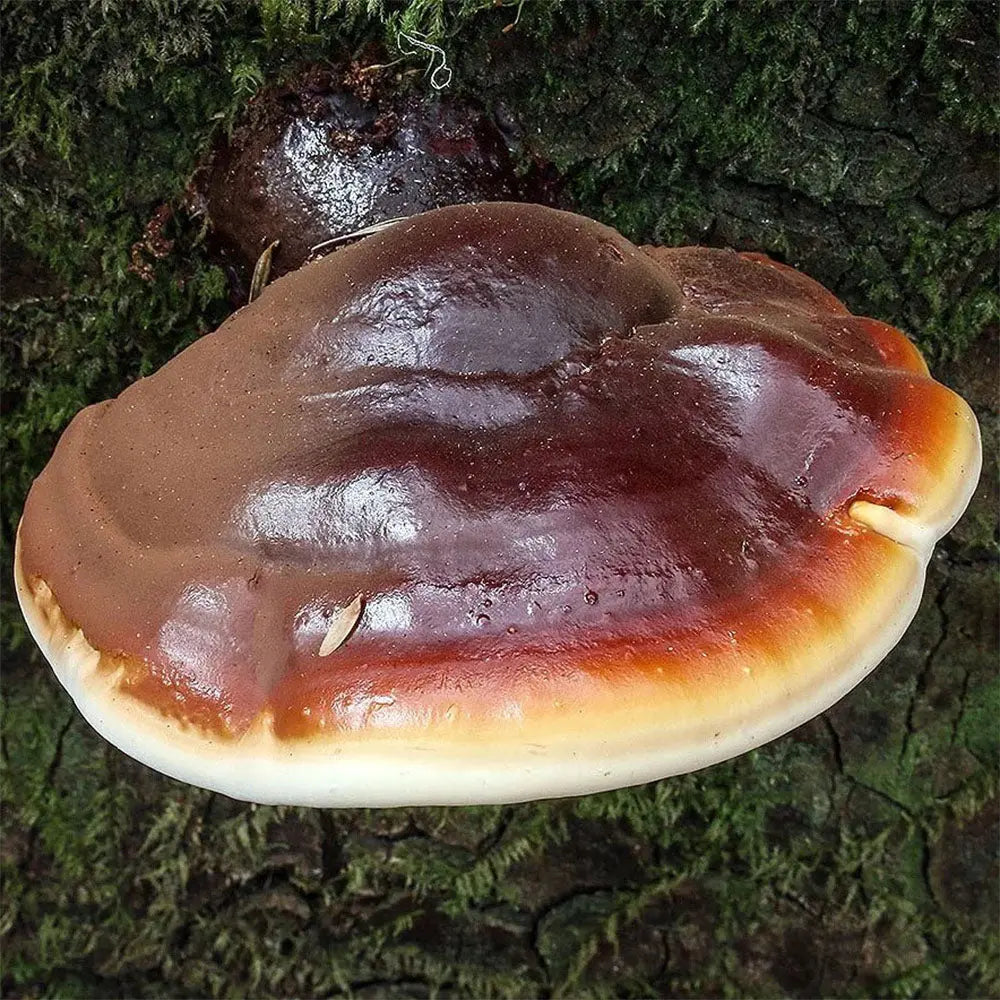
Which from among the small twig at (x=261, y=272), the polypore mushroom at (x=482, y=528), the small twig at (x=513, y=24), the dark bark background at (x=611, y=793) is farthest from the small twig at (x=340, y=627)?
the small twig at (x=513, y=24)

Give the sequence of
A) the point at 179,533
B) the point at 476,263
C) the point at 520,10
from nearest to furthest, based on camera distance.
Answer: the point at 179,533, the point at 476,263, the point at 520,10

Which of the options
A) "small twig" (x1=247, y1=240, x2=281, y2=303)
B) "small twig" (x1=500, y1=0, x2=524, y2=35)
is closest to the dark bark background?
"small twig" (x1=500, y1=0, x2=524, y2=35)

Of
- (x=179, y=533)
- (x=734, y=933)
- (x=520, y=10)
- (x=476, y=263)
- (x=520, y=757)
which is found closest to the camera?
(x=520, y=757)

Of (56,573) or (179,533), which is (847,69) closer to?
(179,533)

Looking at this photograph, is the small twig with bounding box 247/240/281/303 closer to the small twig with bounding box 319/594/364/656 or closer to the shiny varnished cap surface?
the shiny varnished cap surface

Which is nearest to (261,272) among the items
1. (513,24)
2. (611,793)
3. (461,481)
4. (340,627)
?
(513,24)

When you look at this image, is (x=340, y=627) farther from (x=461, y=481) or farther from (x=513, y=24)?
(x=513, y=24)

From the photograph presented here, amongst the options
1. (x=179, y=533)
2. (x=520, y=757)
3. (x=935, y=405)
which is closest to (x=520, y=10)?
(x=935, y=405)
